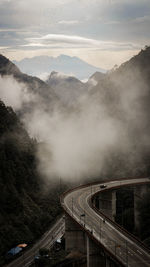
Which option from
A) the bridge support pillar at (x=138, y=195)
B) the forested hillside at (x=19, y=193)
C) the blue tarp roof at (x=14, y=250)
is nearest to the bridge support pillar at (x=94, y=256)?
the blue tarp roof at (x=14, y=250)

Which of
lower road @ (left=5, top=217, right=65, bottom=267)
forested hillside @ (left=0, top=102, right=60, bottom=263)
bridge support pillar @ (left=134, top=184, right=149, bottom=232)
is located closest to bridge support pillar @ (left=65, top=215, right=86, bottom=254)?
lower road @ (left=5, top=217, right=65, bottom=267)

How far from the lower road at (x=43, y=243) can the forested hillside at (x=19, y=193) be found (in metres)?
2.92

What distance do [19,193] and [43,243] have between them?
1245 inches

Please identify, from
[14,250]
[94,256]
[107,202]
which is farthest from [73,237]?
[107,202]

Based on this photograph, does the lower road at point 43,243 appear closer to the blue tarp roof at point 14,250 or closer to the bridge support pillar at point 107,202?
the blue tarp roof at point 14,250

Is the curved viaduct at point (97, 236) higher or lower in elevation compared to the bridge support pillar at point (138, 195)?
higher

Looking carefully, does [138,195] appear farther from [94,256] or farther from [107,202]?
[94,256]

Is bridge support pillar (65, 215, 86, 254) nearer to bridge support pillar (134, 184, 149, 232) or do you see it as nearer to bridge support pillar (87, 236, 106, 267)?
bridge support pillar (87, 236, 106, 267)

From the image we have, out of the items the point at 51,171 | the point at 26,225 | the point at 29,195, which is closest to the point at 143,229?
the point at 26,225

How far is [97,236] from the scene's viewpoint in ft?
197

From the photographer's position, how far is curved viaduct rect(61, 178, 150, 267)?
50653 millimetres

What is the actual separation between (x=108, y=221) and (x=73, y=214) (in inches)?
403

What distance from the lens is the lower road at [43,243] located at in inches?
3312

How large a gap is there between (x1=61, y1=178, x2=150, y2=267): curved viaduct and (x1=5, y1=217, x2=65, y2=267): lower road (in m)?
12.6
